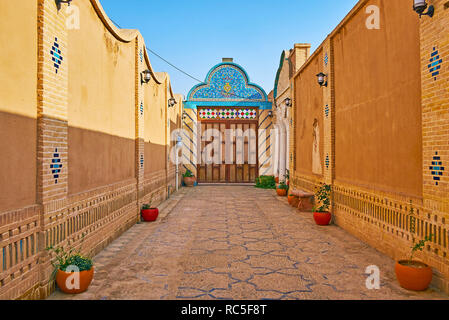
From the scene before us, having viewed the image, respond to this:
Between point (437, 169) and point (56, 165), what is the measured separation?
14.1ft

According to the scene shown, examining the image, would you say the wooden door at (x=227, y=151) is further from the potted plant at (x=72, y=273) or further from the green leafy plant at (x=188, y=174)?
the potted plant at (x=72, y=273)

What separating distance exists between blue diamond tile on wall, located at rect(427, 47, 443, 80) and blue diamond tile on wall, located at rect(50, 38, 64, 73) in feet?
14.0

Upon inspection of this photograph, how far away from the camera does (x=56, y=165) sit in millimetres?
3750

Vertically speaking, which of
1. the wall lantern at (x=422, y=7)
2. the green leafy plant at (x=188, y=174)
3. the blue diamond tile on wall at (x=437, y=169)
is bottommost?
the green leafy plant at (x=188, y=174)

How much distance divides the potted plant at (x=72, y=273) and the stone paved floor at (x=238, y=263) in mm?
86

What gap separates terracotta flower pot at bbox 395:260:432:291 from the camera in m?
3.62

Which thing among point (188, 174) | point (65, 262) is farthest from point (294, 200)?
point (188, 174)

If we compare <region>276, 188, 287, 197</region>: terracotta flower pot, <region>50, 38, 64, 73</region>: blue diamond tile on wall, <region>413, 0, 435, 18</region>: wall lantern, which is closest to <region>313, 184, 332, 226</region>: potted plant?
<region>276, 188, 287, 197</region>: terracotta flower pot

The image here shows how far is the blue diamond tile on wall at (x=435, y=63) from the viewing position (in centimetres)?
377

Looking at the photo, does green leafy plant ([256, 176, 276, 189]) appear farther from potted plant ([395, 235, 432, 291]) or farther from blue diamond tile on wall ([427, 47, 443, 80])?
blue diamond tile on wall ([427, 47, 443, 80])

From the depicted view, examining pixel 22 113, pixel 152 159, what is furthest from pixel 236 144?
pixel 22 113

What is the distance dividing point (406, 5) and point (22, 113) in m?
4.85

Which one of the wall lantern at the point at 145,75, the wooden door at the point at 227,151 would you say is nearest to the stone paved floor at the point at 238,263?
the wall lantern at the point at 145,75

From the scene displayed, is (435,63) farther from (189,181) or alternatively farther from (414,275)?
(189,181)
